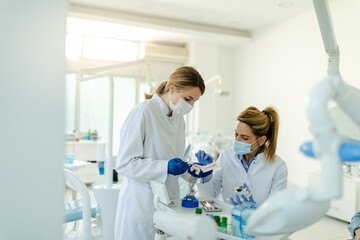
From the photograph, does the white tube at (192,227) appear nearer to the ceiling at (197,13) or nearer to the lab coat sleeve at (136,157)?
the lab coat sleeve at (136,157)

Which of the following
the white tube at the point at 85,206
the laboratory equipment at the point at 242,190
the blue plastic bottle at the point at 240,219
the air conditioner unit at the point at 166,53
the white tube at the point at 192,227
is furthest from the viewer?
the air conditioner unit at the point at 166,53

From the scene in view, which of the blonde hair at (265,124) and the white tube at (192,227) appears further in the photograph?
the blonde hair at (265,124)

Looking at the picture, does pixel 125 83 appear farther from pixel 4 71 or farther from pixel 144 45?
pixel 4 71

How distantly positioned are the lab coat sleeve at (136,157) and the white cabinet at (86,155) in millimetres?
4031

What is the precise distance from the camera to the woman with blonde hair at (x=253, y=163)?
1582mm

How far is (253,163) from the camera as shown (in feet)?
5.37

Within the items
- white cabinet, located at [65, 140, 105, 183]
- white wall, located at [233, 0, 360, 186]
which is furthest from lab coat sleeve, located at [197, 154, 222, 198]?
white cabinet, located at [65, 140, 105, 183]

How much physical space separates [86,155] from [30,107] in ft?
16.2

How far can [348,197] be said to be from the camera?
11.5 ft

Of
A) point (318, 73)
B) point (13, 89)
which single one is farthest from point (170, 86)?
point (318, 73)

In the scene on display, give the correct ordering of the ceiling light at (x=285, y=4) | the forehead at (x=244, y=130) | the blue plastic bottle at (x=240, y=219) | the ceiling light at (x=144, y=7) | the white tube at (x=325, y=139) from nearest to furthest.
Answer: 1. the white tube at (x=325, y=139)
2. the blue plastic bottle at (x=240, y=219)
3. the forehead at (x=244, y=130)
4. the ceiling light at (x=285, y=4)
5. the ceiling light at (x=144, y=7)

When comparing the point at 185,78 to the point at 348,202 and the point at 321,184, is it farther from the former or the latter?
the point at 348,202

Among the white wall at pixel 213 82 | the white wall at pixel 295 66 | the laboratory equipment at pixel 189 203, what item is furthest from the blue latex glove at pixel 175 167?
the white wall at pixel 213 82

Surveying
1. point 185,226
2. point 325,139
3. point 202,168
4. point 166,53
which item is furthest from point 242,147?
point 166,53
